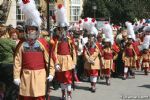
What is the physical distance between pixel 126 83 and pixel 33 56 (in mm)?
6742

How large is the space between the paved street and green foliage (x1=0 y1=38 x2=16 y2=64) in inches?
82.3

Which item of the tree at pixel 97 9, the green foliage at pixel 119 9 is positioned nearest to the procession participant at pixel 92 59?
the tree at pixel 97 9

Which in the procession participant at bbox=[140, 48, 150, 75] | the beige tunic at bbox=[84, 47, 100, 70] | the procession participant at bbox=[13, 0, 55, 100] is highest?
the procession participant at bbox=[13, 0, 55, 100]

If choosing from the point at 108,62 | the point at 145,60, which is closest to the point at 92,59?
the point at 108,62

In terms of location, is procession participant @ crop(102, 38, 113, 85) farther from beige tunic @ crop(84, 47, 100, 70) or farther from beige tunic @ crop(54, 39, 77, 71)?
beige tunic @ crop(54, 39, 77, 71)

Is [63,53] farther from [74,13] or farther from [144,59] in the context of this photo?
[74,13]

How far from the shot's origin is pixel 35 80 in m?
7.14

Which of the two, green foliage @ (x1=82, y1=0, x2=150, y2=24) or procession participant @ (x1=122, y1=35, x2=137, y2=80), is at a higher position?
green foliage @ (x1=82, y1=0, x2=150, y2=24)

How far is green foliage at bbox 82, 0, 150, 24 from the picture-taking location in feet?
149

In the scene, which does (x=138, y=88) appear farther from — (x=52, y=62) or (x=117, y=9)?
(x=117, y=9)

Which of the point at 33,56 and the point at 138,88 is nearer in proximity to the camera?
the point at 33,56

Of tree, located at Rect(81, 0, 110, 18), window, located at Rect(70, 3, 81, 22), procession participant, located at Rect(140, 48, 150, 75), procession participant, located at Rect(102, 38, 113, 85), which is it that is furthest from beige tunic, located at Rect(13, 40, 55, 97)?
window, located at Rect(70, 3, 81, 22)

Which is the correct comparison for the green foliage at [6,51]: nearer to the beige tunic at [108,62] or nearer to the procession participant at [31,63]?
the procession participant at [31,63]

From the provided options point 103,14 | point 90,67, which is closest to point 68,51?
point 90,67
